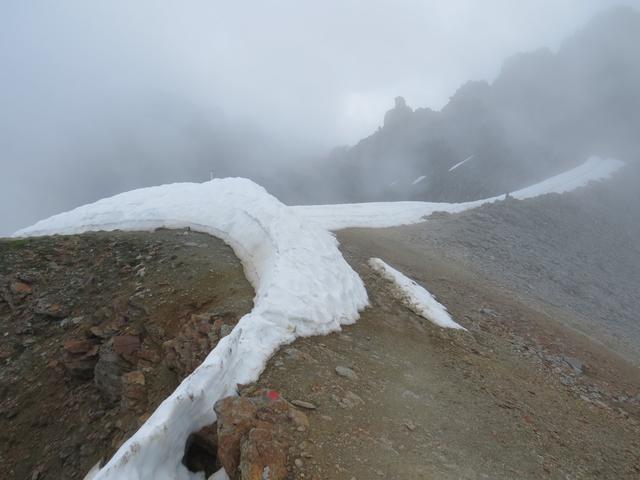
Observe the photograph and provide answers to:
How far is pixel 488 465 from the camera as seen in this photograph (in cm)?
511

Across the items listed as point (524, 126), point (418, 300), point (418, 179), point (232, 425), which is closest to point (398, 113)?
point (418, 179)

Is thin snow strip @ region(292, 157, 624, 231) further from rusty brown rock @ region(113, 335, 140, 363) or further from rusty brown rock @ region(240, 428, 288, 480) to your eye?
rusty brown rock @ region(240, 428, 288, 480)

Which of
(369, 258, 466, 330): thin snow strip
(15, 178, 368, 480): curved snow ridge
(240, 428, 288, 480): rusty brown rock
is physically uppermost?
(15, 178, 368, 480): curved snow ridge

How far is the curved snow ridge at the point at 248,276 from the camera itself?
4340 mm

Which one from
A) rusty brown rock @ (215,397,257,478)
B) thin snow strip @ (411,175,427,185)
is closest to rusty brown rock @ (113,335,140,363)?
rusty brown rock @ (215,397,257,478)

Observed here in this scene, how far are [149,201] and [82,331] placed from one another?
8.18m

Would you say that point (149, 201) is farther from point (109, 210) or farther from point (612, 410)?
point (612, 410)

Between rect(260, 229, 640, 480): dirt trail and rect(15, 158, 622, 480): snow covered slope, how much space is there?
0.52 m

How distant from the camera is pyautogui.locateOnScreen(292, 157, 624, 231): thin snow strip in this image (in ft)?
77.8

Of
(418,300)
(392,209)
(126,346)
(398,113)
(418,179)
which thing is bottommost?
(418,179)

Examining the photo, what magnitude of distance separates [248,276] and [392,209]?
71.9ft

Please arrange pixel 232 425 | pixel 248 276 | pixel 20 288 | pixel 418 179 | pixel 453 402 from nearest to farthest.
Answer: pixel 232 425 → pixel 453 402 → pixel 248 276 → pixel 20 288 → pixel 418 179

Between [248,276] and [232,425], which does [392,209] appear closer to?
[248,276]

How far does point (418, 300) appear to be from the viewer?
11203 mm
